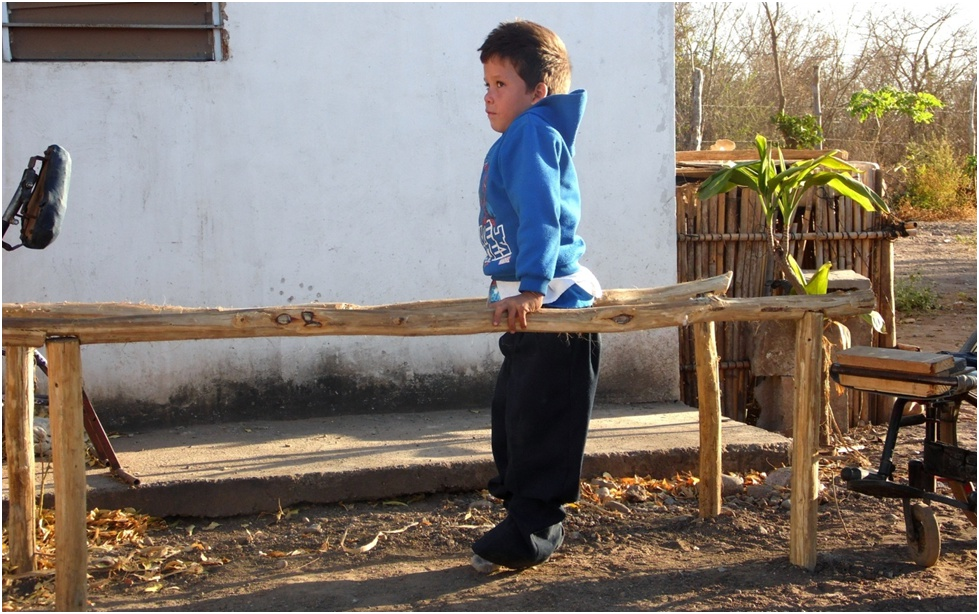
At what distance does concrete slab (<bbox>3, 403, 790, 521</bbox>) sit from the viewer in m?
3.99

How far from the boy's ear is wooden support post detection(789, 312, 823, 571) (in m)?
1.12

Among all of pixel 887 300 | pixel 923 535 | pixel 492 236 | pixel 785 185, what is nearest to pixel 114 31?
pixel 492 236

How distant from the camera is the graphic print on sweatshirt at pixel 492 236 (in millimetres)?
3015

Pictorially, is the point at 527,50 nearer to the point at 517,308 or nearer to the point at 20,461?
the point at 517,308

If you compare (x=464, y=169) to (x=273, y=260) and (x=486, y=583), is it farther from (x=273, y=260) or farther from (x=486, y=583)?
(x=486, y=583)

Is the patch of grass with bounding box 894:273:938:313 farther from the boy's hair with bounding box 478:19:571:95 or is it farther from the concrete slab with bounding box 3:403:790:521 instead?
the boy's hair with bounding box 478:19:571:95

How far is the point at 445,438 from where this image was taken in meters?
4.68

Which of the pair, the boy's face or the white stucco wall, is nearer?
the boy's face

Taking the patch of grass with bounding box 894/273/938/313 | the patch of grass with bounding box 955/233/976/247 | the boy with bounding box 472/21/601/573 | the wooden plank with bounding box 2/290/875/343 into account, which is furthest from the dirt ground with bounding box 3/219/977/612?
the patch of grass with bounding box 955/233/976/247

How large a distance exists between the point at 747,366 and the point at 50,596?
3869 mm

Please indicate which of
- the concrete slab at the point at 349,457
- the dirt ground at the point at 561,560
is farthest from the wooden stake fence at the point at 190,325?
the concrete slab at the point at 349,457

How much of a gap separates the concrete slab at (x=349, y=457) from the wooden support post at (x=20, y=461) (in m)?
0.62

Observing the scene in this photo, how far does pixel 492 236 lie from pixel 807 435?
1.24 m

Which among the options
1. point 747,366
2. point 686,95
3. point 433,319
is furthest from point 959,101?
point 433,319
